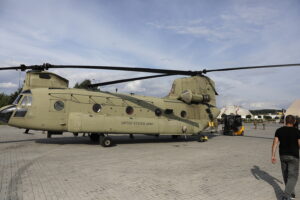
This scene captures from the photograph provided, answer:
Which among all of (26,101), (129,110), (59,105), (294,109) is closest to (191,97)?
(129,110)

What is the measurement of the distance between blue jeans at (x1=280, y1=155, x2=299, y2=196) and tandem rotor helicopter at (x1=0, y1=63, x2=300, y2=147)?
21.0ft

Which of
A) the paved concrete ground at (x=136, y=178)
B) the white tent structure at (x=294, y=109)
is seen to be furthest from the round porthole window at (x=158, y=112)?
the white tent structure at (x=294, y=109)

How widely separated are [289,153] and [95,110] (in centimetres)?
964

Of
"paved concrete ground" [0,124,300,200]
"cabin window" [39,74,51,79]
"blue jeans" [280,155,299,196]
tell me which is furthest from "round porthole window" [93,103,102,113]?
"blue jeans" [280,155,299,196]

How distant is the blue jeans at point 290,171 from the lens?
4.34m

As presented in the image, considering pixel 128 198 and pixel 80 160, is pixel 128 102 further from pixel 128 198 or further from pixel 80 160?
pixel 128 198

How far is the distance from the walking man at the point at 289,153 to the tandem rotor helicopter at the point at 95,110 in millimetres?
6027

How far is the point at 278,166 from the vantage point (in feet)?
25.3

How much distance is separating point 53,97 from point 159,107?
251 inches

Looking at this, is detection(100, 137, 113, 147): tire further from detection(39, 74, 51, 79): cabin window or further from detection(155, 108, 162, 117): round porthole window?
detection(39, 74, 51, 79): cabin window

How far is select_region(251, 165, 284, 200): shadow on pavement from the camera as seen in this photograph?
505cm

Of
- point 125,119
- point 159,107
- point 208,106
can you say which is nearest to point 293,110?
point 208,106

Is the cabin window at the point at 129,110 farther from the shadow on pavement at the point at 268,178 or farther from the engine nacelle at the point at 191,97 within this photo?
the shadow on pavement at the point at 268,178

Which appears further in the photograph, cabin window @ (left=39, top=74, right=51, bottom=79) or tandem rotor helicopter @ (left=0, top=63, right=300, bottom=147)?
cabin window @ (left=39, top=74, right=51, bottom=79)
